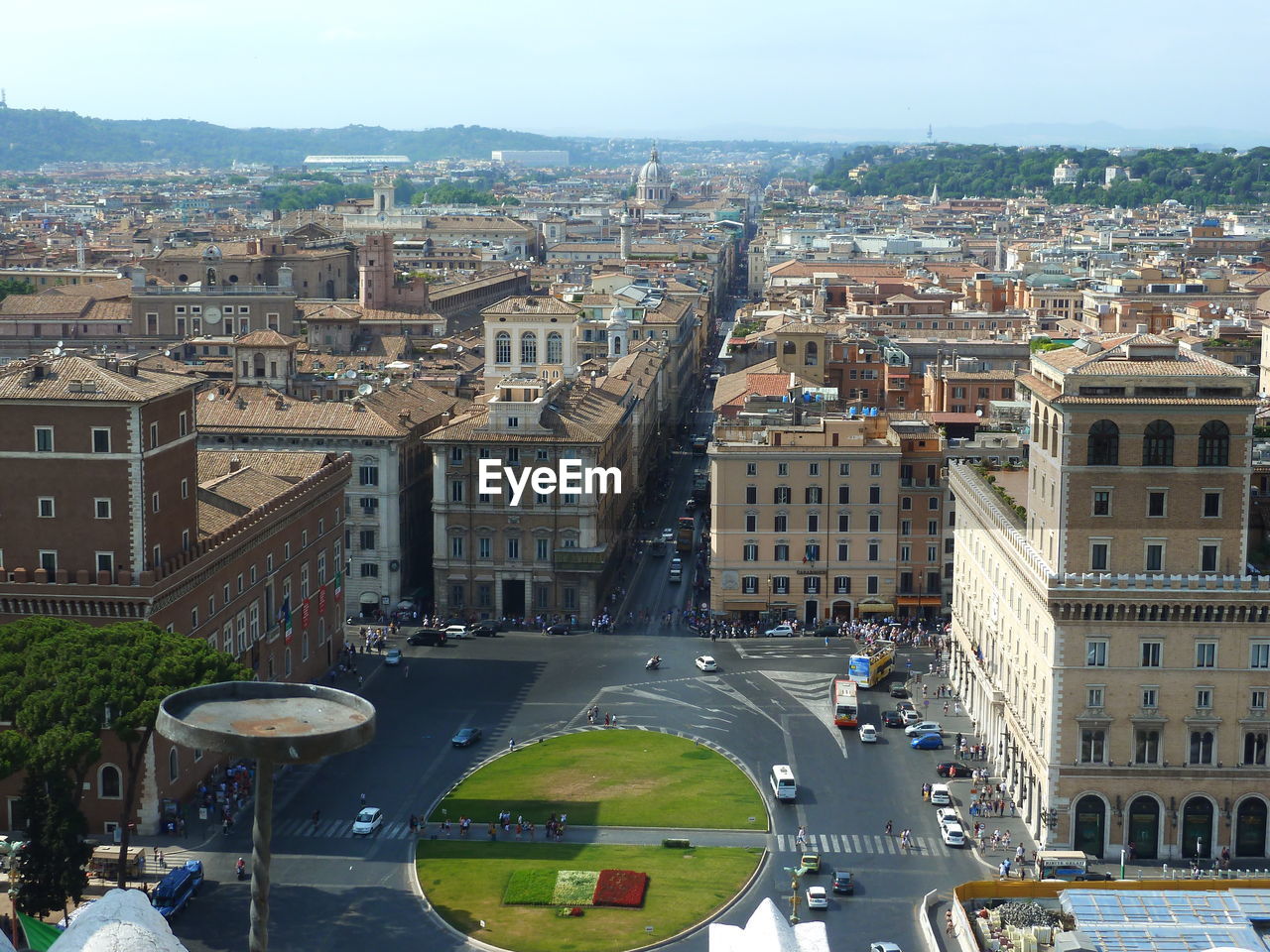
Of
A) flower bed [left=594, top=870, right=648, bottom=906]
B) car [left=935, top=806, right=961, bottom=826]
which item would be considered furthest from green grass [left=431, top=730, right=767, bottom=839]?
car [left=935, top=806, right=961, bottom=826]

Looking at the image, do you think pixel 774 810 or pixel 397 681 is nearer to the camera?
pixel 774 810

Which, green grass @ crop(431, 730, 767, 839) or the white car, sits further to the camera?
green grass @ crop(431, 730, 767, 839)

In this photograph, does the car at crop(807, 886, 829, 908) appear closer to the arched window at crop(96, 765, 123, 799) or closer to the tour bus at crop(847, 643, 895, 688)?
the arched window at crop(96, 765, 123, 799)

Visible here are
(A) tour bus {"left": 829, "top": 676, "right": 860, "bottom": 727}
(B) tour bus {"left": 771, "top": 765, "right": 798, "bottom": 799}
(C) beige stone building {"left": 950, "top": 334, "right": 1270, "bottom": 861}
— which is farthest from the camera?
(A) tour bus {"left": 829, "top": 676, "right": 860, "bottom": 727}

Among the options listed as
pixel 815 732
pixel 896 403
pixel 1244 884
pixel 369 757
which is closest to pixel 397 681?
pixel 369 757

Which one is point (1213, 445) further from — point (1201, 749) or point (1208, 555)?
point (1201, 749)

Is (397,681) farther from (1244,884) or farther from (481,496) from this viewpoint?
(1244,884)

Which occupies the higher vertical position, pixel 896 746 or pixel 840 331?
pixel 840 331
